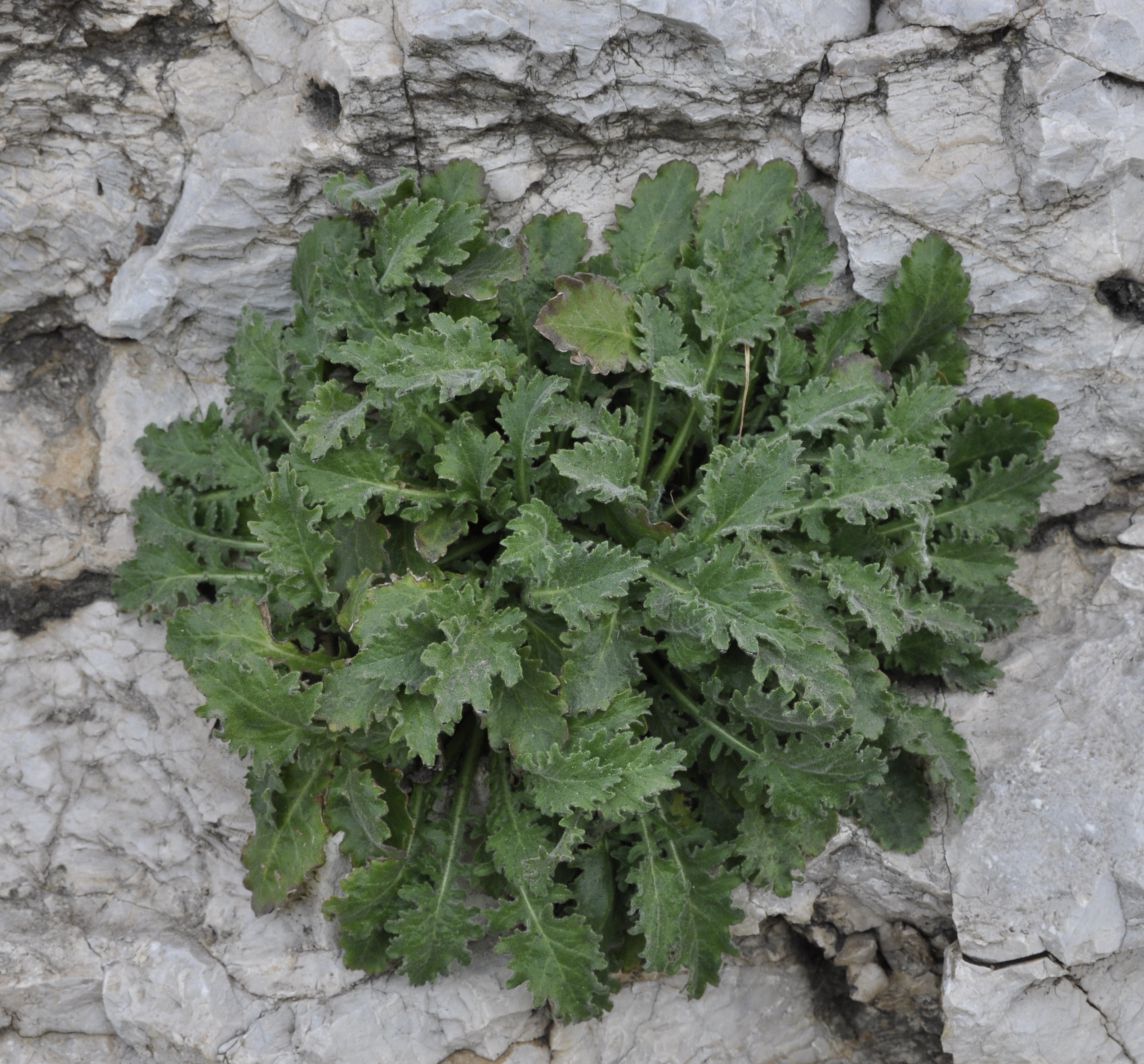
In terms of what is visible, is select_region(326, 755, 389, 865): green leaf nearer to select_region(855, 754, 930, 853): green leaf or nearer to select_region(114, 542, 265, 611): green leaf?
select_region(114, 542, 265, 611): green leaf

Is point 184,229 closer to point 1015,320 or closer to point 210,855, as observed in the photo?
point 210,855

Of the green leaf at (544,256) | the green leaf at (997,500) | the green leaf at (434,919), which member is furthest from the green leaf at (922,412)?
the green leaf at (434,919)

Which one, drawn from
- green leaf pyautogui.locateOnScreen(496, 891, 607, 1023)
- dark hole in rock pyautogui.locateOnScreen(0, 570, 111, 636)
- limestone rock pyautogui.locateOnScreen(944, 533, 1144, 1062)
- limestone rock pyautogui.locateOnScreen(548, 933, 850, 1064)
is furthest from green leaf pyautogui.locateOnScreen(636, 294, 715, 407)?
dark hole in rock pyautogui.locateOnScreen(0, 570, 111, 636)

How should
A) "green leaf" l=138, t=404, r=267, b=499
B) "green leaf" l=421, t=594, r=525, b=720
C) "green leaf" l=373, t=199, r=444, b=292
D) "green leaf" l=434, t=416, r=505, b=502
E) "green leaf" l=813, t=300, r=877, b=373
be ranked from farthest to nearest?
"green leaf" l=138, t=404, r=267, b=499, "green leaf" l=813, t=300, r=877, b=373, "green leaf" l=373, t=199, r=444, b=292, "green leaf" l=434, t=416, r=505, b=502, "green leaf" l=421, t=594, r=525, b=720

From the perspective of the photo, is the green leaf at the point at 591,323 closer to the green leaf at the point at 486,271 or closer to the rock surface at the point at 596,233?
the green leaf at the point at 486,271

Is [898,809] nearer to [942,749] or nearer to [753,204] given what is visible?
[942,749]

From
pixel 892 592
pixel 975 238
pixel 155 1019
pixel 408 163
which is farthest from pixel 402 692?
pixel 975 238
